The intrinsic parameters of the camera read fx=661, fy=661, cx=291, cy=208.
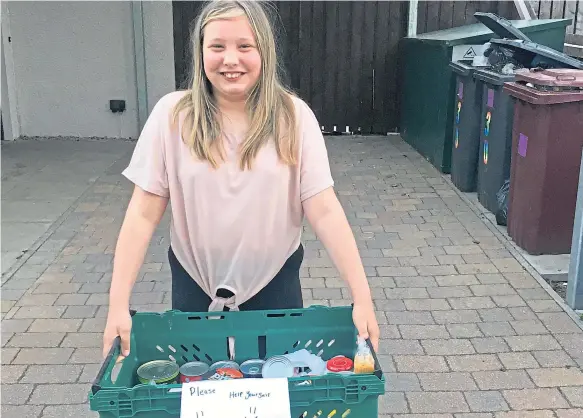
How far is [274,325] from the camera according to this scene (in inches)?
73.9

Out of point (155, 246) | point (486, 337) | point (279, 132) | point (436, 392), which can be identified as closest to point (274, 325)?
point (279, 132)

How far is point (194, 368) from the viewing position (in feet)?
5.99

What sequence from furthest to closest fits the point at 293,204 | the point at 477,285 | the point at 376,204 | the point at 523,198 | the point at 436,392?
the point at 376,204 < the point at 523,198 < the point at 477,285 < the point at 436,392 < the point at 293,204

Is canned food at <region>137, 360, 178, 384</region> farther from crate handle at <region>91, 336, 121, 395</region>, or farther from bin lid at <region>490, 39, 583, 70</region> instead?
bin lid at <region>490, 39, 583, 70</region>

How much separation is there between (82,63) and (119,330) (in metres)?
8.50

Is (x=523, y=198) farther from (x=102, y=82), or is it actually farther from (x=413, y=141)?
(x=102, y=82)

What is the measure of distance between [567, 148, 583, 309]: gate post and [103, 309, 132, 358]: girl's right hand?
3212 millimetres

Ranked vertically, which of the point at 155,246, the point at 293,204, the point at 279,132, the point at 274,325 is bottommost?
the point at 155,246

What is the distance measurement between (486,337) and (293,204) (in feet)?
7.60

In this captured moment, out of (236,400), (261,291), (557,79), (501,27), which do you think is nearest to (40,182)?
(501,27)

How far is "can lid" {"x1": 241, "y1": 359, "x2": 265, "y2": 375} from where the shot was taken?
5.97 ft

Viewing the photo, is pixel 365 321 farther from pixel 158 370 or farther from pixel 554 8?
pixel 554 8

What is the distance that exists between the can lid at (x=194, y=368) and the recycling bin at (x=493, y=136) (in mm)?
4428

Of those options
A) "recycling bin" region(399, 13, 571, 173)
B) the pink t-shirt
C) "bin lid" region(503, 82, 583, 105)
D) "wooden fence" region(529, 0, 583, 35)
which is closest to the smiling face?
the pink t-shirt
